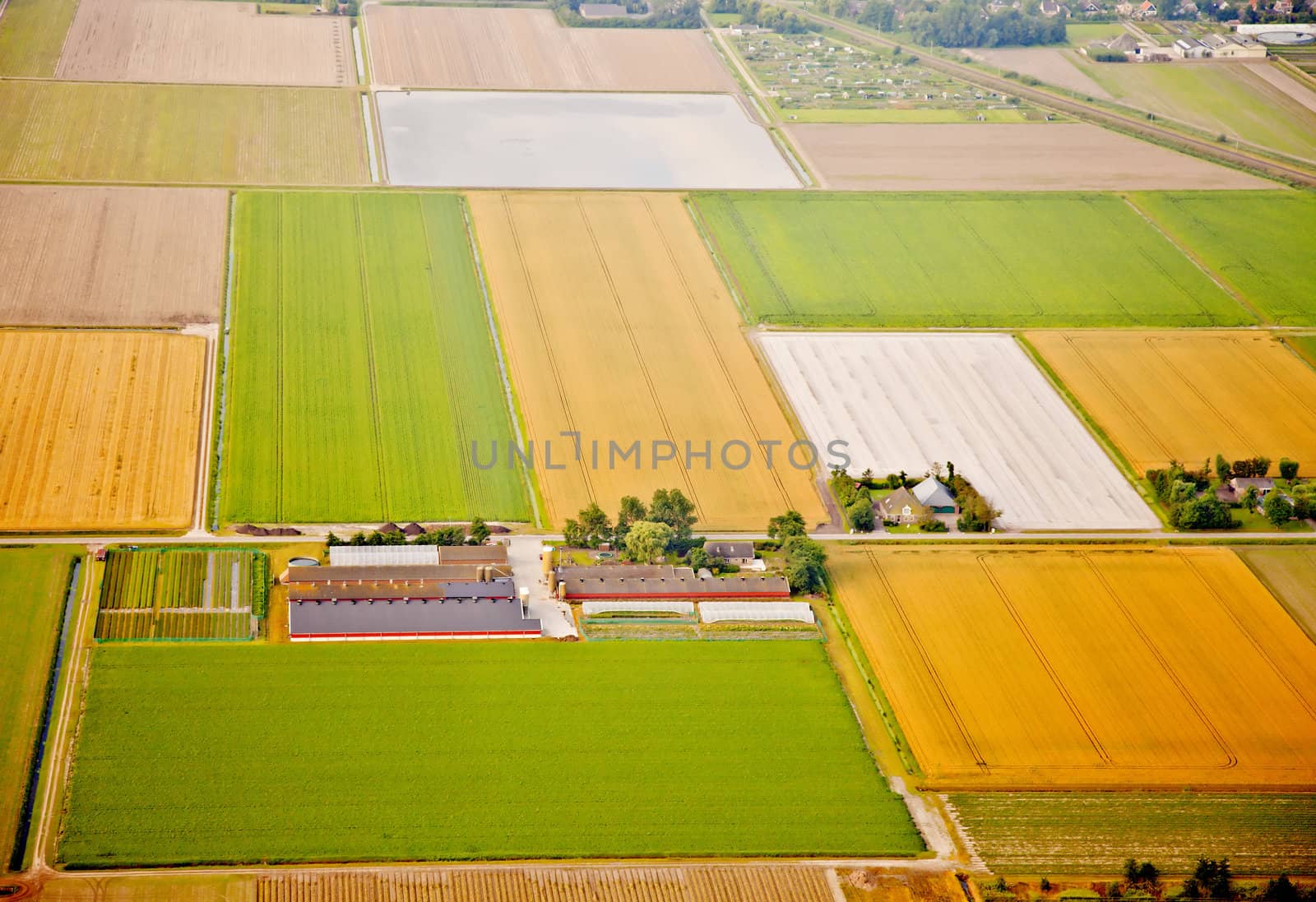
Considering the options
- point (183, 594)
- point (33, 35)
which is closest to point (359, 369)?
point (183, 594)

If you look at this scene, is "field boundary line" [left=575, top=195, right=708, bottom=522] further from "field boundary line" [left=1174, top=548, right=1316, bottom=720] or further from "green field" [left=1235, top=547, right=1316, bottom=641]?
"green field" [left=1235, top=547, right=1316, bottom=641]

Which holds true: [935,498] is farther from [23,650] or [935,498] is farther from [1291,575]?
[23,650]

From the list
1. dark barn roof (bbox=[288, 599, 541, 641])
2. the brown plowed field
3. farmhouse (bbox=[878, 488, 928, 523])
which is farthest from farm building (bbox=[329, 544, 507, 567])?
the brown plowed field

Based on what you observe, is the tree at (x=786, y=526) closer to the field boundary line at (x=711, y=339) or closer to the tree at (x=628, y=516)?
the field boundary line at (x=711, y=339)

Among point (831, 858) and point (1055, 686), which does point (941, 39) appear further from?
point (831, 858)

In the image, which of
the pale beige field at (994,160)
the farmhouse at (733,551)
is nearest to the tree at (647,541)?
the farmhouse at (733,551)
